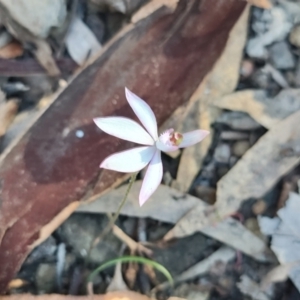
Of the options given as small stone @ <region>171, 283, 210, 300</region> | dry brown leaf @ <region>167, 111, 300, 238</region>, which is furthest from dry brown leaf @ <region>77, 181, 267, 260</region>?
small stone @ <region>171, 283, 210, 300</region>

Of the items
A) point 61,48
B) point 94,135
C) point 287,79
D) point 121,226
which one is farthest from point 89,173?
point 287,79

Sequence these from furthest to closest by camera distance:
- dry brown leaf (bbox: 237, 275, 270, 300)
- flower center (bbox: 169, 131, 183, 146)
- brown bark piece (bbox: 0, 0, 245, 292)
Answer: dry brown leaf (bbox: 237, 275, 270, 300), brown bark piece (bbox: 0, 0, 245, 292), flower center (bbox: 169, 131, 183, 146)

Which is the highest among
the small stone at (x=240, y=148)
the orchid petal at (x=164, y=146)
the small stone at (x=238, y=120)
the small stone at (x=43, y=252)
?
the orchid petal at (x=164, y=146)

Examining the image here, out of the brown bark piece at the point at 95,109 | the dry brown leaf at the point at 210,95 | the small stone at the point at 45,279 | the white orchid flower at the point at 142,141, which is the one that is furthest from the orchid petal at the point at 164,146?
the small stone at the point at 45,279

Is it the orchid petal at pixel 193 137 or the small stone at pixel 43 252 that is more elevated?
the orchid petal at pixel 193 137

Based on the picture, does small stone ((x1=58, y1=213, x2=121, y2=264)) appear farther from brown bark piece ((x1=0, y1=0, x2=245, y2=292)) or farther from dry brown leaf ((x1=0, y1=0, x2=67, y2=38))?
dry brown leaf ((x1=0, y1=0, x2=67, y2=38))

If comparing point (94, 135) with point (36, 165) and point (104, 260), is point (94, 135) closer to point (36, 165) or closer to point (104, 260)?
point (36, 165)

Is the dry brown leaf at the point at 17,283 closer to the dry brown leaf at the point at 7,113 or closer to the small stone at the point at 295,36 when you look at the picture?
the dry brown leaf at the point at 7,113
